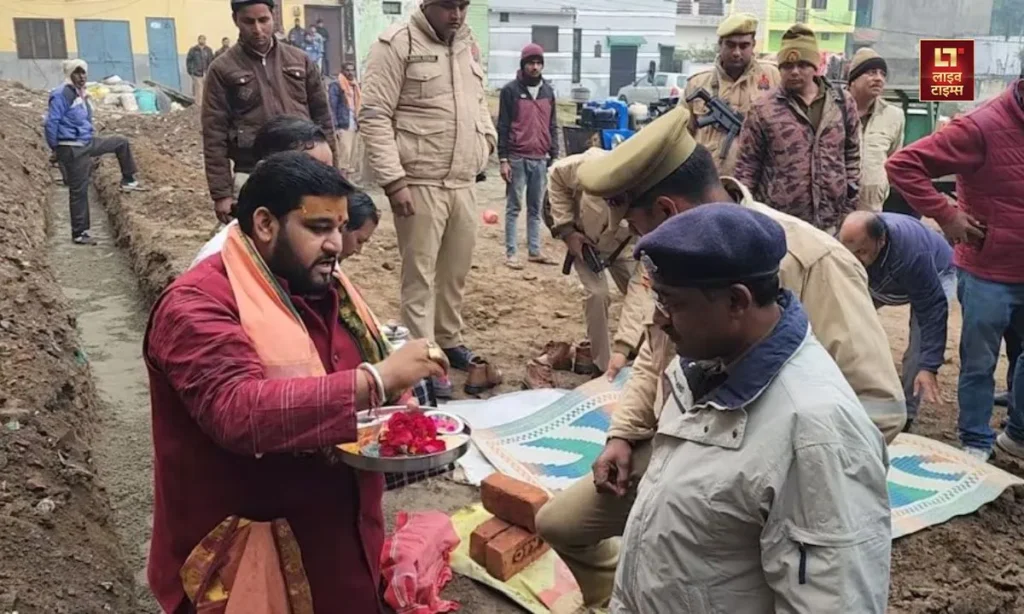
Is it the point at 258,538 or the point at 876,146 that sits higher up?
the point at 876,146

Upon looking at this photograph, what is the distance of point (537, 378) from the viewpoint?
6020mm

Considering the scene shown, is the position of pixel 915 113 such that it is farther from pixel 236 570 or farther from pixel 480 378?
pixel 236 570

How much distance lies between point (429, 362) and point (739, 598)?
2.76ft

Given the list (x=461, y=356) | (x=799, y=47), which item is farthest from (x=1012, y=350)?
(x=461, y=356)

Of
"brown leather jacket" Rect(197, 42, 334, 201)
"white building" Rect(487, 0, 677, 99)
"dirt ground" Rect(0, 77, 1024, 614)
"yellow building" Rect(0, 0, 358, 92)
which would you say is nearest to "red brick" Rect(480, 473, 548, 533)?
"dirt ground" Rect(0, 77, 1024, 614)

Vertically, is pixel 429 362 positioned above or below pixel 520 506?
above

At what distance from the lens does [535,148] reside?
986 cm

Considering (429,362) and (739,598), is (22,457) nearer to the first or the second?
(429,362)

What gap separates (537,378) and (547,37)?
118 ft

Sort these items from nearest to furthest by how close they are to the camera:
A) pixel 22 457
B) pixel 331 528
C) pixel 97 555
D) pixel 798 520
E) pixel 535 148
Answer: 1. pixel 798 520
2. pixel 331 528
3. pixel 97 555
4. pixel 22 457
5. pixel 535 148

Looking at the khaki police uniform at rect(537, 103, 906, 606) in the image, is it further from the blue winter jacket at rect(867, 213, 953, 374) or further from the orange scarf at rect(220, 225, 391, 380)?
the blue winter jacket at rect(867, 213, 953, 374)

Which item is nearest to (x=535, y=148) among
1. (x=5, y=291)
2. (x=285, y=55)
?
(x=285, y=55)

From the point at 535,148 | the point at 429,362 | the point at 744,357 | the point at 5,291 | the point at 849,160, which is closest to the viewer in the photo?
the point at 744,357

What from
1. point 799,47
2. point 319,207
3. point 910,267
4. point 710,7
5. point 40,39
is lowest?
point 910,267
